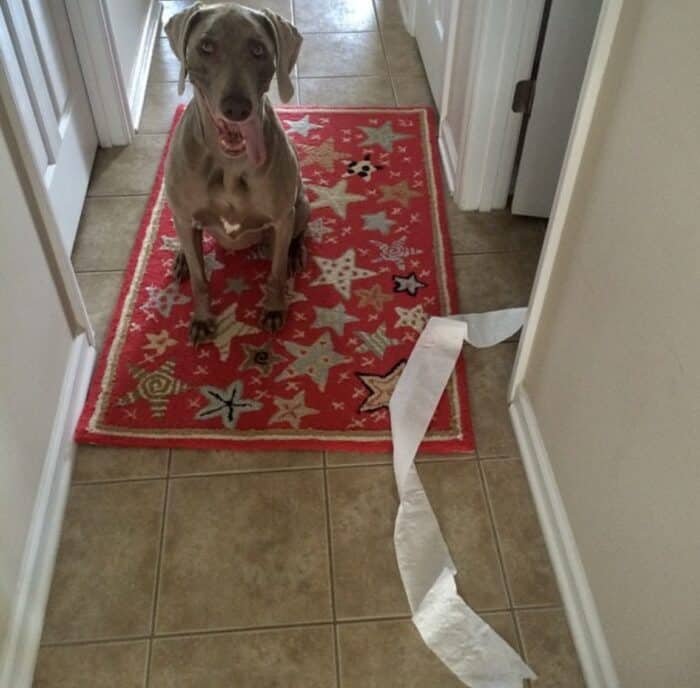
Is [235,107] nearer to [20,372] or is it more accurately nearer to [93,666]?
[20,372]

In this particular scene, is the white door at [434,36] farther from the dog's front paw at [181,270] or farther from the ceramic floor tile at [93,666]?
the ceramic floor tile at [93,666]

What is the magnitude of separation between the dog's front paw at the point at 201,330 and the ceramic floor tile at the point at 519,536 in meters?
0.73

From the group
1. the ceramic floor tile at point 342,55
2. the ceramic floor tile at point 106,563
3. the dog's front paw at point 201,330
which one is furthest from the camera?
the ceramic floor tile at point 342,55

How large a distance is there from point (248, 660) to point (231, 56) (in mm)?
1096

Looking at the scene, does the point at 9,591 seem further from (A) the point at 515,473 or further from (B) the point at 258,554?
(A) the point at 515,473

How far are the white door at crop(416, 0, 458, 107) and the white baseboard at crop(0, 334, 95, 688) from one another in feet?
4.82

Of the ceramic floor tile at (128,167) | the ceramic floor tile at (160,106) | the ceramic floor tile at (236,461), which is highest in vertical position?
the ceramic floor tile at (160,106)

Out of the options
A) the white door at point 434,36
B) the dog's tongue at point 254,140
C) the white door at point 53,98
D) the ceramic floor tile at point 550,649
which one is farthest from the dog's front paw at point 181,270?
the ceramic floor tile at point 550,649

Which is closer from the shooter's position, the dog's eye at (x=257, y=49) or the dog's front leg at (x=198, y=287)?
the dog's eye at (x=257, y=49)

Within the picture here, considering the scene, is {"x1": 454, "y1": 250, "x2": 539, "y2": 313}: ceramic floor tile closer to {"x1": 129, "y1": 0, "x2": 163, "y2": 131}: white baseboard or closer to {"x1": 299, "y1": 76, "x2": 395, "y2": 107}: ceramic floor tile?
{"x1": 299, "y1": 76, "x2": 395, "y2": 107}: ceramic floor tile

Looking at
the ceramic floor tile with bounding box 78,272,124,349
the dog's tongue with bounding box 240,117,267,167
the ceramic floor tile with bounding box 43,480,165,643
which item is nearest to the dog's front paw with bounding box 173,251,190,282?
the ceramic floor tile with bounding box 78,272,124,349

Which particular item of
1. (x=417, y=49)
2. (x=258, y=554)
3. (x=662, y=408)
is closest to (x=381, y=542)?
(x=258, y=554)

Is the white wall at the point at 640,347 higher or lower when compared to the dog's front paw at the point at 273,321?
higher

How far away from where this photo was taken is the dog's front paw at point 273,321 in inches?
73.0
